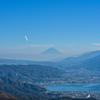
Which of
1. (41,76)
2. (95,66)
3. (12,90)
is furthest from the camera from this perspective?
(95,66)

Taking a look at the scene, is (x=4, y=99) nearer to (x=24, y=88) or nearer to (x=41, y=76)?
(x=24, y=88)

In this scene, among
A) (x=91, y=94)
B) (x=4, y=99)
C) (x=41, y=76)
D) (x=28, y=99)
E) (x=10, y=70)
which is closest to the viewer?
(x=4, y=99)

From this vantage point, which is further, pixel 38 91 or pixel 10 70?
pixel 10 70

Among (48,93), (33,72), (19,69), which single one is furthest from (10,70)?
(48,93)

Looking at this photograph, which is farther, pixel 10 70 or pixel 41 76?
pixel 10 70

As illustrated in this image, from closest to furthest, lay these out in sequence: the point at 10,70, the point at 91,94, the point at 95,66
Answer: the point at 91,94 < the point at 10,70 < the point at 95,66

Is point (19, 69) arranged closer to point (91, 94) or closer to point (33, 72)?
point (33, 72)

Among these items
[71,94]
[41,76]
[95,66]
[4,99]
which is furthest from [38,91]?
[95,66]

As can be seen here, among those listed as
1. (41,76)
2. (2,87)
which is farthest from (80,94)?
(41,76)

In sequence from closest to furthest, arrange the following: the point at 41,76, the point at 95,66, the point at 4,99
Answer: the point at 4,99, the point at 41,76, the point at 95,66

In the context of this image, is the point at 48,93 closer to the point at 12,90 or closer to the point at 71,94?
the point at 71,94
